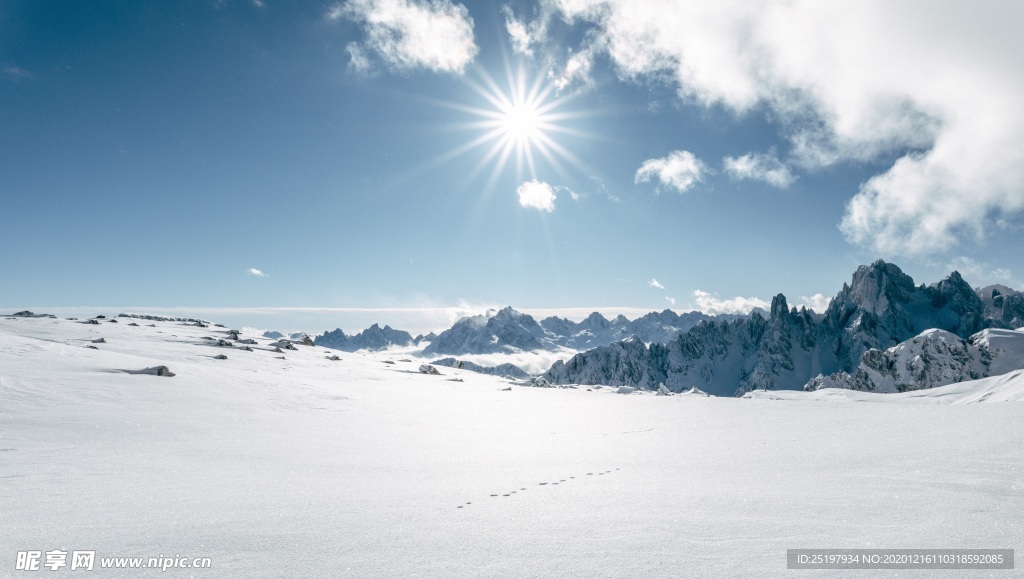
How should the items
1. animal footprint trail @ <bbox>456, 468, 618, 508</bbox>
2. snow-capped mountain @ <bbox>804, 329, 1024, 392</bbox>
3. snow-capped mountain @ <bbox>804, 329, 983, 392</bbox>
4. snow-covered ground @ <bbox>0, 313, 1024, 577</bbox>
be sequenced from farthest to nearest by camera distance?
snow-capped mountain @ <bbox>804, 329, 983, 392</bbox> → snow-capped mountain @ <bbox>804, 329, 1024, 392</bbox> → animal footprint trail @ <bbox>456, 468, 618, 508</bbox> → snow-covered ground @ <bbox>0, 313, 1024, 577</bbox>

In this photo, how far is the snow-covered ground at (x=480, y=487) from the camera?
311 cm

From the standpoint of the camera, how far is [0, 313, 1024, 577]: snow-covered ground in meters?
3.11

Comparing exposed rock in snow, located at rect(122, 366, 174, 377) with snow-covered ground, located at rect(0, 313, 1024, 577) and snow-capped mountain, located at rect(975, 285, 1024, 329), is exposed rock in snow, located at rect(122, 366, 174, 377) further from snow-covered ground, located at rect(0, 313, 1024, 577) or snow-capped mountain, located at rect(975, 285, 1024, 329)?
snow-capped mountain, located at rect(975, 285, 1024, 329)

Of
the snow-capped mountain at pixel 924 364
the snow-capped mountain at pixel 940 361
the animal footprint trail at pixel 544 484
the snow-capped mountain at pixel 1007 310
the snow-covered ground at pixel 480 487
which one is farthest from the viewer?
the snow-capped mountain at pixel 1007 310

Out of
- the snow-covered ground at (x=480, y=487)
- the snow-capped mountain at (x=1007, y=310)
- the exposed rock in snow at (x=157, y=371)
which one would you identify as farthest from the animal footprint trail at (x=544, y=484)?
the snow-capped mountain at (x=1007, y=310)

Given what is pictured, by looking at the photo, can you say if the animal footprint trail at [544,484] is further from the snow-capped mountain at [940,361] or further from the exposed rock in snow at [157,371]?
the snow-capped mountain at [940,361]

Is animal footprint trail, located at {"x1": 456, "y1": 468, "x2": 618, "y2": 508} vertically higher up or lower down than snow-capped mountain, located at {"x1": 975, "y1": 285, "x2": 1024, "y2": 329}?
lower down

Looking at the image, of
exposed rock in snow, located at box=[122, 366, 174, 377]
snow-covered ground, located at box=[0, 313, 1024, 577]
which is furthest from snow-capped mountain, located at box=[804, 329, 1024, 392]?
exposed rock in snow, located at box=[122, 366, 174, 377]

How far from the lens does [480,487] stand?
5023 mm

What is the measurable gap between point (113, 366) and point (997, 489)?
19517 millimetres

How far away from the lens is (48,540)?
11.0ft

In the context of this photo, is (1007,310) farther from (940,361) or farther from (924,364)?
(940,361)

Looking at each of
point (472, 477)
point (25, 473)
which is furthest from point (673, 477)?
point (25, 473)

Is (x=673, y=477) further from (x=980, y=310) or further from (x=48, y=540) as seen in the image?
(x=980, y=310)
